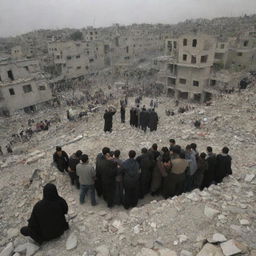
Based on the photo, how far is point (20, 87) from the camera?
23438 millimetres

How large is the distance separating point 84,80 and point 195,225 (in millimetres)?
36224

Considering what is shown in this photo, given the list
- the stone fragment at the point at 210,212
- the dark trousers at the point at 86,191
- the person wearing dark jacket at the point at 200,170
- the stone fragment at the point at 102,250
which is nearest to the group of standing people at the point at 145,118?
the person wearing dark jacket at the point at 200,170

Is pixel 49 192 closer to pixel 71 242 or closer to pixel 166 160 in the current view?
pixel 71 242

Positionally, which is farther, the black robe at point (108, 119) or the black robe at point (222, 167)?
the black robe at point (108, 119)

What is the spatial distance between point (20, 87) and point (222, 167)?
23.4 metres

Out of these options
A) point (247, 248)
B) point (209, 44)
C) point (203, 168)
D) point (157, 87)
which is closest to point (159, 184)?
point (203, 168)

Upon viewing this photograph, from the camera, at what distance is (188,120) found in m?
11.5

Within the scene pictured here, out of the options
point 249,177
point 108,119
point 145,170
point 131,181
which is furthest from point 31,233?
point 108,119

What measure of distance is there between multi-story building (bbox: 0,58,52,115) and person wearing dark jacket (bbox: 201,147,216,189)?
22711 millimetres

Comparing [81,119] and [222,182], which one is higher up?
[222,182]

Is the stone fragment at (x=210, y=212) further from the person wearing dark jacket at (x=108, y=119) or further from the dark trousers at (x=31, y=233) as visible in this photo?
the person wearing dark jacket at (x=108, y=119)

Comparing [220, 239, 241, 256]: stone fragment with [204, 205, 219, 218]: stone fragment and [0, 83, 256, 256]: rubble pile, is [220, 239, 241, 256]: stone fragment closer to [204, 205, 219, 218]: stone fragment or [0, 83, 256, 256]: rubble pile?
[0, 83, 256, 256]: rubble pile

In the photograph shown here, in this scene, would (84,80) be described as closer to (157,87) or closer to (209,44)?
(157,87)

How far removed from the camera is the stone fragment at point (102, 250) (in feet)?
12.5
